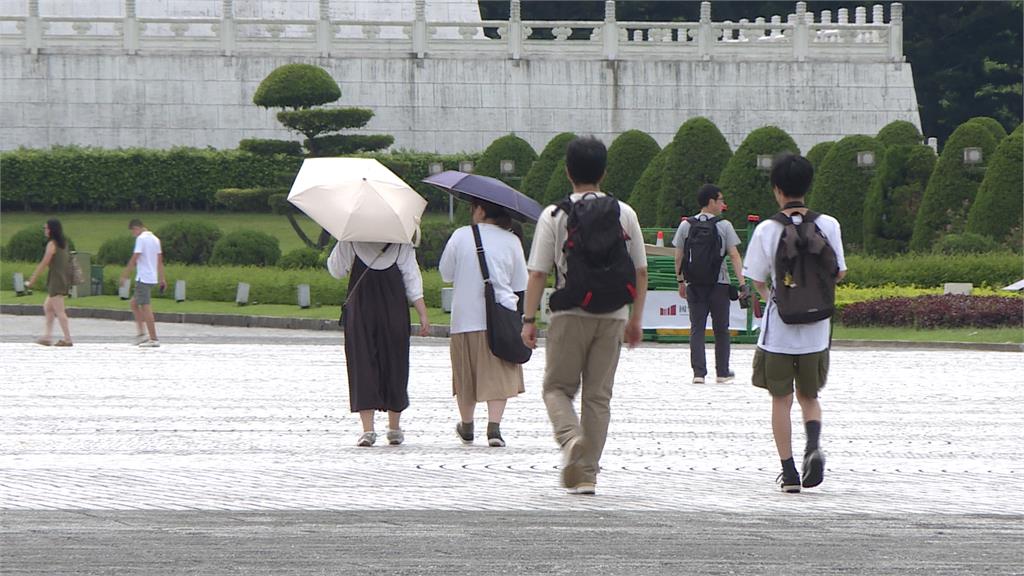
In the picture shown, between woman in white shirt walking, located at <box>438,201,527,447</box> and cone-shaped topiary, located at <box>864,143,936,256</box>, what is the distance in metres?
22.5

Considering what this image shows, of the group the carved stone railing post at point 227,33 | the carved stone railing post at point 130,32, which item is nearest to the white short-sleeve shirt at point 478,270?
the carved stone railing post at point 227,33

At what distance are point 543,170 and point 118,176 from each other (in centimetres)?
1302

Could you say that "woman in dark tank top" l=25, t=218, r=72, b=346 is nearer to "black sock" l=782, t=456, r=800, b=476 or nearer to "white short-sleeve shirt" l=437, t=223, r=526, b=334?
"white short-sleeve shirt" l=437, t=223, r=526, b=334

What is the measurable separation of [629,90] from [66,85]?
15.8 metres

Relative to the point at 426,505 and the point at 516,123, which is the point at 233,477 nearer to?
the point at 426,505

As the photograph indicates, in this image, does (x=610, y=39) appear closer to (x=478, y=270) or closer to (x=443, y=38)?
(x=443, y=38)

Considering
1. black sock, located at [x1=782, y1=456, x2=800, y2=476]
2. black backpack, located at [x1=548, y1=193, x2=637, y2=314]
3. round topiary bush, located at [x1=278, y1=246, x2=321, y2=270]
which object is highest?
black backpack, located at [x1=548, y1=193, x2=637, y2=314]

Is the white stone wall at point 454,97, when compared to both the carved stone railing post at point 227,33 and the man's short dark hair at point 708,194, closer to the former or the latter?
the carved stone railing post at point 227,33

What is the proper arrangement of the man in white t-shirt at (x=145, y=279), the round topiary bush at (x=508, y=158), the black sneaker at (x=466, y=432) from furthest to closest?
1. the round topiary bush at (x=508, y=158)
2. the man in white t-shirt at (x=145, y=279)
3. the black sneaker at (x=466, y=432)

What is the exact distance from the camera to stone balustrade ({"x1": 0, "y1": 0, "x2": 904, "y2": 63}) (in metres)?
47.3

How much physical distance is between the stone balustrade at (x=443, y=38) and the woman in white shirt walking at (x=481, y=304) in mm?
36883

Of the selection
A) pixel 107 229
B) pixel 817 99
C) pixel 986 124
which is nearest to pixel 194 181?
pixel 107 229

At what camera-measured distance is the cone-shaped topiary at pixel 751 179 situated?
34.8 metres

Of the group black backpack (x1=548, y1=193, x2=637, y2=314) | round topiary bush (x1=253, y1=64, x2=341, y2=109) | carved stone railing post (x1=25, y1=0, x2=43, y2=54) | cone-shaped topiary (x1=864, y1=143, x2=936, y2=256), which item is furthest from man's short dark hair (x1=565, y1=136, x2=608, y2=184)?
carved stone railing post (x1=25, y1=0, x2=43, y2=54)
